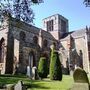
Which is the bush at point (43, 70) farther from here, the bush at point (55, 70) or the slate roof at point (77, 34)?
the slate roof at point (77, 34)

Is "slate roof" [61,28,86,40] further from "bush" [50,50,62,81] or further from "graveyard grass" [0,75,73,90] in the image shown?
"graveyard grass" [0,75,73,90]

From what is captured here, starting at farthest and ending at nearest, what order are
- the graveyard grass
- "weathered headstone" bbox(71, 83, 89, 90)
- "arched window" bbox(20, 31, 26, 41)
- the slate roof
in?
the slate roof, "arched window" bbox(20, 31, 26, 41), the graveyard grass, "weathered headstone" bbox(71, 83, 89, 90)

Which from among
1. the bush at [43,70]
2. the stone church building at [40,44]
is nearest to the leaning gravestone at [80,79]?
the bush at [43,70]

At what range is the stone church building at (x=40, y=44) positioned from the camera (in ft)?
115

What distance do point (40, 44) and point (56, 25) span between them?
12.7m

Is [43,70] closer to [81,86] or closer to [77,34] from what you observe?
[81,86]

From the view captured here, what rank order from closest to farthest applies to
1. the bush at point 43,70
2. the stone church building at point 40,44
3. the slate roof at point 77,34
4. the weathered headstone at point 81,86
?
1. the weathered headstone at point 81,86
2. the bush at point 43,70
3. the stone church building at point 40,44
4. the slate roof at point 77,34

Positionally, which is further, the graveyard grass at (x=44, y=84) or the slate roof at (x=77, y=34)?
the slate roof at (x=77, y=34)

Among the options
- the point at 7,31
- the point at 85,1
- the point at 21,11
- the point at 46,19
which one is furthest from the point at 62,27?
the point at 85,1

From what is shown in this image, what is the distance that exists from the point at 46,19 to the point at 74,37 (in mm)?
11409

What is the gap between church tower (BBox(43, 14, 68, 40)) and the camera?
180 feet

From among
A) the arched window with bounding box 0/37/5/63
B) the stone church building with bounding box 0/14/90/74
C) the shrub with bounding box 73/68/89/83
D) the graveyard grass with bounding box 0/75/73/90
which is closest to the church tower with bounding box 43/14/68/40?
the stone church building with bounding box 0/14/90/74

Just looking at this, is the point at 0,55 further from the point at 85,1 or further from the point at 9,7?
the point at 85,1

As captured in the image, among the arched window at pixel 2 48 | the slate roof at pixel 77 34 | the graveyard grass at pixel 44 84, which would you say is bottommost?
the graveyard grass at pixel 44 84
